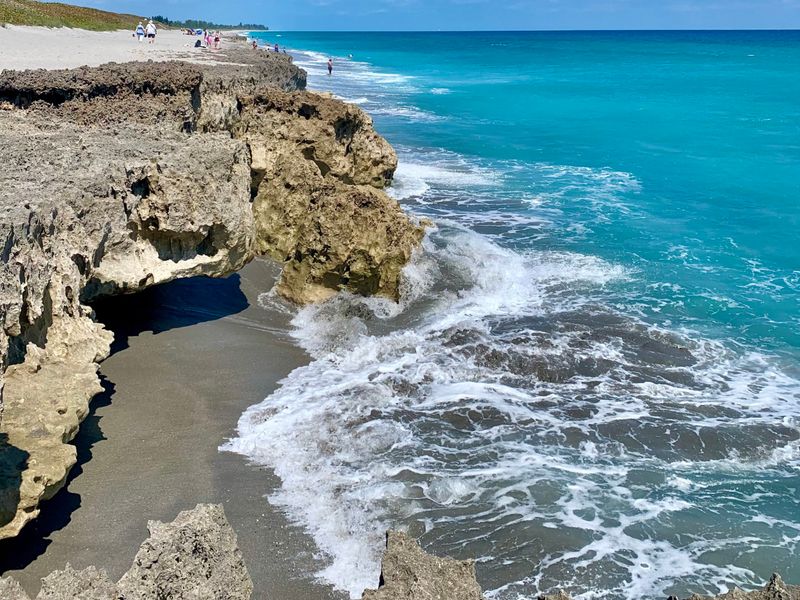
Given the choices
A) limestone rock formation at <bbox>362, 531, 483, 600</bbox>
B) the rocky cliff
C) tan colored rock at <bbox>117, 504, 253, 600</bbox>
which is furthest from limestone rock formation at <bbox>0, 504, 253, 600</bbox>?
the rocky cliff

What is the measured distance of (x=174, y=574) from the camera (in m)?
4.37

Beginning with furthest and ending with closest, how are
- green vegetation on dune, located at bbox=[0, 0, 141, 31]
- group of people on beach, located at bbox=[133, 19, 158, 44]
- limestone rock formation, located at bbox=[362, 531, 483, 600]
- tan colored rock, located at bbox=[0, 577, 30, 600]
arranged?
green vegetation on dune, located at bbox=[0, 0, 141, 31]
group of people on beach, located at bbox=[133, 19, 158, 44]
limestone rock formation, located at bbox=[362, 531, 483, 600]
tan colored rock, located at bbox=[0, 577, 30, 600]

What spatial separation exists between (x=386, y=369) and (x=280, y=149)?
21.4 ft

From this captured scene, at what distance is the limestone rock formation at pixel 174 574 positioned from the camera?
4.22 metres

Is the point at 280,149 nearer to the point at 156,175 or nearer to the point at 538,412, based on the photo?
the point at 156,175

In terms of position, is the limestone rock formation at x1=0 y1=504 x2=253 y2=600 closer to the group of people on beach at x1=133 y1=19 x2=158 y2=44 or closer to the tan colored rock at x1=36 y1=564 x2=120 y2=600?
the tan colored rock at x1=36 y1=564 x2=120 y2=600

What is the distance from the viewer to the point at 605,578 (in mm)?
6836

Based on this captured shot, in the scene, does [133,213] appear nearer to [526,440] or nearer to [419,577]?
[526,440]

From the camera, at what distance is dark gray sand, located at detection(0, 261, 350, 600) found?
6508 millimetres

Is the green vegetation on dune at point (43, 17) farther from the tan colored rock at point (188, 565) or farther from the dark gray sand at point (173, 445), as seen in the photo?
the tan colored rock at point (188, 565)

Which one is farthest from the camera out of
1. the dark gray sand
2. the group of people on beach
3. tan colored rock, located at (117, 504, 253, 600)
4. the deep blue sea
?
the group of people on beach

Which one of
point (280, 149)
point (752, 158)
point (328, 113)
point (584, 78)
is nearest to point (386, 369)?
point (280, 149)

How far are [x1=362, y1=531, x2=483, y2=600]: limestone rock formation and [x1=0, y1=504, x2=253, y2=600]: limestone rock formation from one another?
0.90 metres

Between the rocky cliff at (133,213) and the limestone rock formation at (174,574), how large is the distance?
67.5 inches
